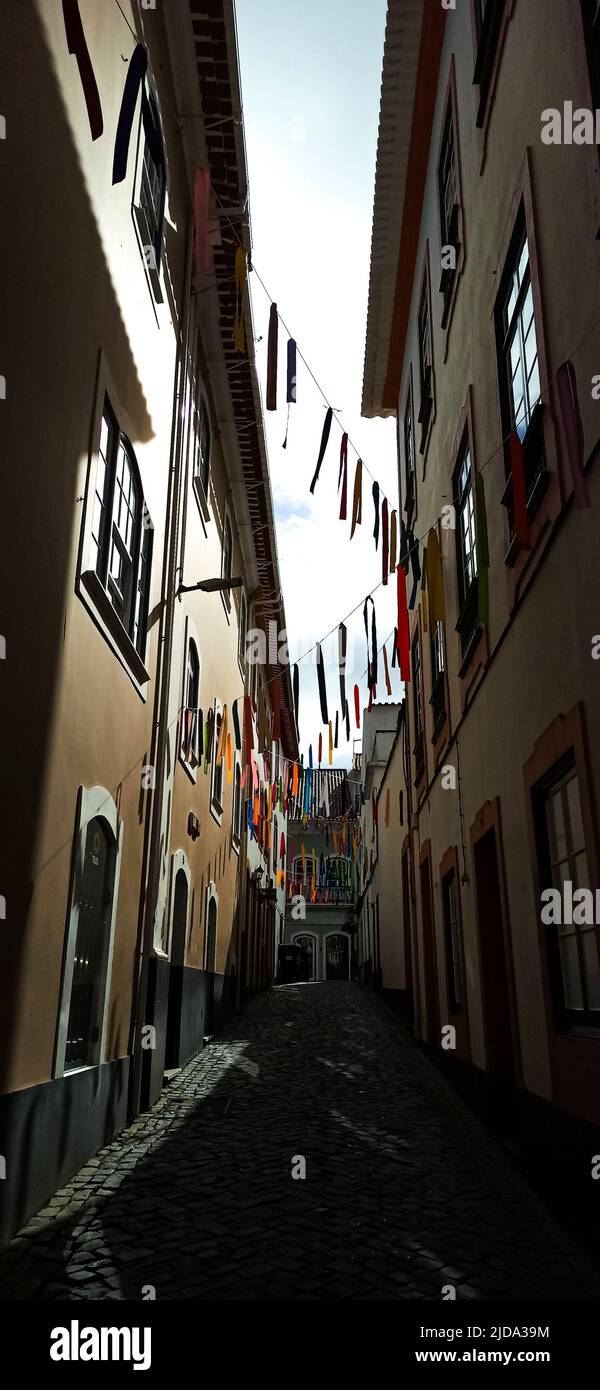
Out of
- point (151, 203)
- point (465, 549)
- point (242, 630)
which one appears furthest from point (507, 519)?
point (242, 630)

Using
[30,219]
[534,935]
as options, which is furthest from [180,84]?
[534,935]

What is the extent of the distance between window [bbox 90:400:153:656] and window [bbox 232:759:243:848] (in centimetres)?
961

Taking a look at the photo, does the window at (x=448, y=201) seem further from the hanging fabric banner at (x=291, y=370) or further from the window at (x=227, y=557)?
the window at (x=227, y=557)

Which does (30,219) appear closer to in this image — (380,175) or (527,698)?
(527,698)

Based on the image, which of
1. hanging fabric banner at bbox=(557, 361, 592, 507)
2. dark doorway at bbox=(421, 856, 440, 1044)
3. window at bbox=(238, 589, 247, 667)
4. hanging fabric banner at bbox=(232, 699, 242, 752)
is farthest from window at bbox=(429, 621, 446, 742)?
window at bbox=(238, 589, 247, 667)

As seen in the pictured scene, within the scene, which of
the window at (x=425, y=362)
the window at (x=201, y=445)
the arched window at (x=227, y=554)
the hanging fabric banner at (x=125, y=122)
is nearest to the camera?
the hanging fabric banner at (x=125, y=122)

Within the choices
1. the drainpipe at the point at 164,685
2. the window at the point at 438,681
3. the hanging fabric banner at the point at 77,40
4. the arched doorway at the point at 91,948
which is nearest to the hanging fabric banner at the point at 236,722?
the window at the point at 438,681

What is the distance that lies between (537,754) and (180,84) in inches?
351

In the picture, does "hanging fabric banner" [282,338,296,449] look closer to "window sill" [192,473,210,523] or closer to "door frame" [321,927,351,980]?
"window sill" [192,473,210,523]

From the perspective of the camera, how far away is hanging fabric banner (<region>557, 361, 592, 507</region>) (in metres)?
4.55

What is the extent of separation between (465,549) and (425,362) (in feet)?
14.3

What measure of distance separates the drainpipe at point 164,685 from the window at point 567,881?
13.4 ft

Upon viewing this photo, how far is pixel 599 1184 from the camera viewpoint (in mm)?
4414

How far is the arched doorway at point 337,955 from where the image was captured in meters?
47.5
